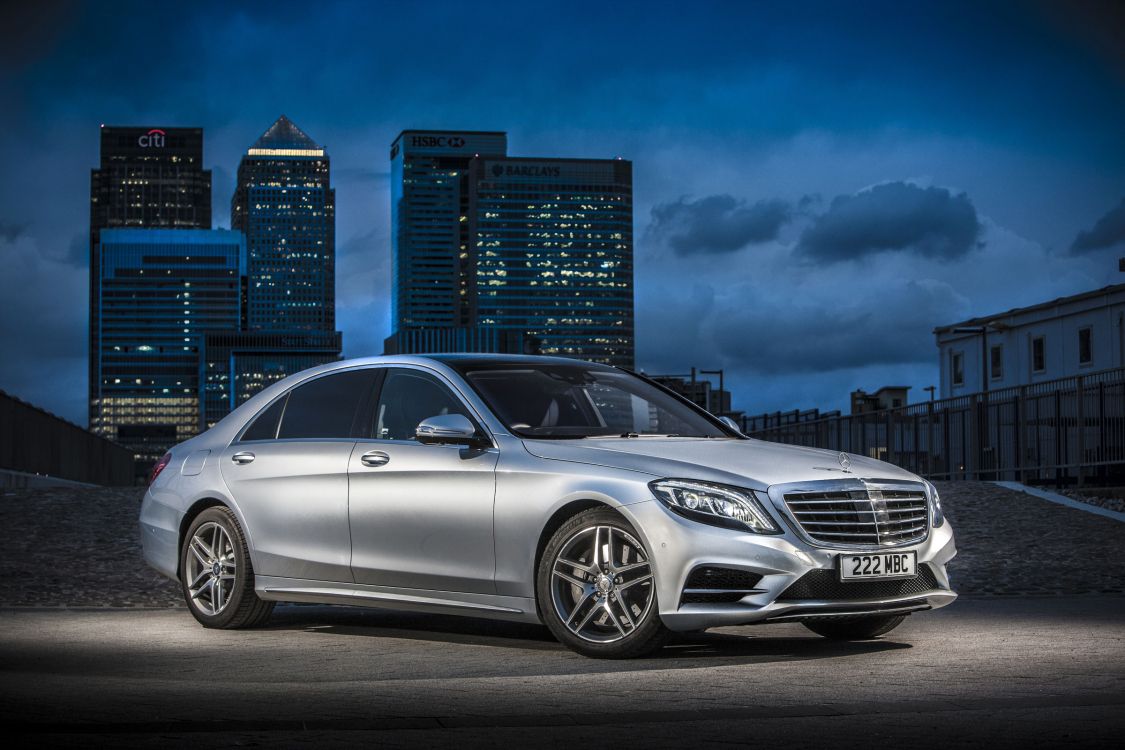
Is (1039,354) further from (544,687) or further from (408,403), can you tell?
(544,687)

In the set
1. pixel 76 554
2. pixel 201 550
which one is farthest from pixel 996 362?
pixel 201 550

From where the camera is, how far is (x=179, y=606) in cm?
1142

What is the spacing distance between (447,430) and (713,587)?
5.49ft

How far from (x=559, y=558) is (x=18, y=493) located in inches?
560

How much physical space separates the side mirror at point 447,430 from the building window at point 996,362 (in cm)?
6263

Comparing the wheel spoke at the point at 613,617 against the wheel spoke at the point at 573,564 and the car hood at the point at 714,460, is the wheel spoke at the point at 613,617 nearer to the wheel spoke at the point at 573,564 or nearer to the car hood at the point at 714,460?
the wheel spoke at the point at 573,564

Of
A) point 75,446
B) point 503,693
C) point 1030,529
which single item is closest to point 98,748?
point 503,693

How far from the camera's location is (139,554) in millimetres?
14531

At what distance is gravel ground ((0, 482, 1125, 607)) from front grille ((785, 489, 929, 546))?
15.3 feet

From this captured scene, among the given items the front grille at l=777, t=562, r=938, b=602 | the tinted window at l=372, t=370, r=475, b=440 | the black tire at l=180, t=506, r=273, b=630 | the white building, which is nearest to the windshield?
the tinted window at l=372, t=370, r=475, b=440

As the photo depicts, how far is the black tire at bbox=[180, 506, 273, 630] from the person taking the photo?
923 centimetres

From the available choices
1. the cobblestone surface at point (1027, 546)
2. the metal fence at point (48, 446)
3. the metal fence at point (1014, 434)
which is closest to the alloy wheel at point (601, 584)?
the cobblestone surface at point (1027, 546)

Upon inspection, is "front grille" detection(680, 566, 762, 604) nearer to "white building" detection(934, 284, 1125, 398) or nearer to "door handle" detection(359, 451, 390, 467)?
"door handle" detection(359, 451, 390, 467)

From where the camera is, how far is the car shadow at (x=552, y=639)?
7422 millimetres
